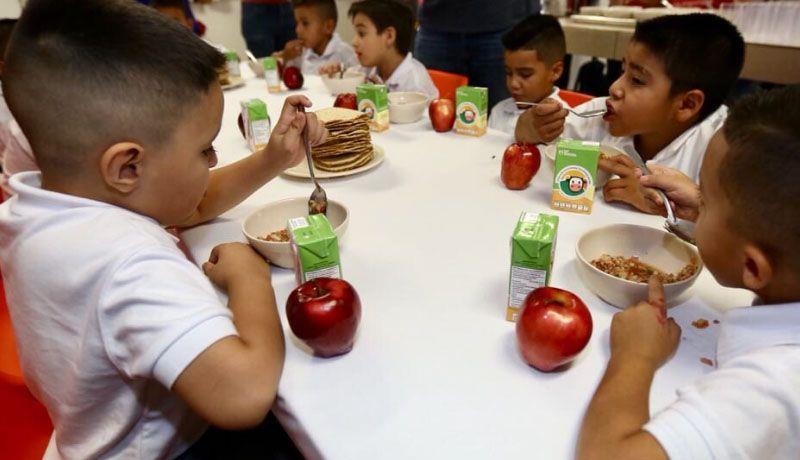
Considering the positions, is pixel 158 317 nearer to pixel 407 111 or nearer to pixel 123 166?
pixel 123 166

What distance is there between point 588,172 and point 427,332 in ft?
1.55

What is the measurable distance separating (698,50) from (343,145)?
0.81 m

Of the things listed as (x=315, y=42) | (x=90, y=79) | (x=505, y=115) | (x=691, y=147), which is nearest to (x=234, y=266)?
(x=90, y=79)

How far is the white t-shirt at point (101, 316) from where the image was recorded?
54cm

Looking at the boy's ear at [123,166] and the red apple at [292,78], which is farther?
the red apple at [292,78]

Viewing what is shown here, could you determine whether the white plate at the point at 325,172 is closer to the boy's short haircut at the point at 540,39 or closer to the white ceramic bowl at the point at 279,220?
the white ceramic bowl at the point at 279,220

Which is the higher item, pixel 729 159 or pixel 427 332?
pixel 729 159

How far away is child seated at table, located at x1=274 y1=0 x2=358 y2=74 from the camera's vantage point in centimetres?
265

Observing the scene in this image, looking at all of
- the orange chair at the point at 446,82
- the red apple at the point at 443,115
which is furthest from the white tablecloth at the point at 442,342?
the orange chair at the point at 446,82

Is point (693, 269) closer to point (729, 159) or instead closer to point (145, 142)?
point (729, 159)

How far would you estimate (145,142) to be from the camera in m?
0.63

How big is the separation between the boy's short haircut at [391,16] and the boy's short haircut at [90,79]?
165 centimetres

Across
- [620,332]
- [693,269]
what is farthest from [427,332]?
[693,269]

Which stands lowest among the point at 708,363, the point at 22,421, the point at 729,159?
the point at 22,421
